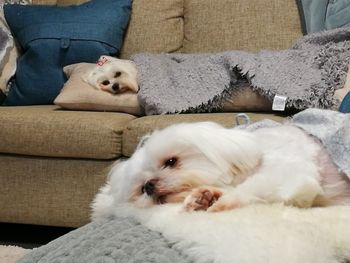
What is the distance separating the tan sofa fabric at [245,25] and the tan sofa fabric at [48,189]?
93 cm

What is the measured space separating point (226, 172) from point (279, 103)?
0.87m

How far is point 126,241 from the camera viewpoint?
35.9 inches

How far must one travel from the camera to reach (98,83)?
2146 millimetres

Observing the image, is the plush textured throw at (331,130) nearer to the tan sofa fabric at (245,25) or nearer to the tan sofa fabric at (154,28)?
the tan sofa fabric at (245,25)

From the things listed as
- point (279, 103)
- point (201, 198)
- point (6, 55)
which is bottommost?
point (6, 55)

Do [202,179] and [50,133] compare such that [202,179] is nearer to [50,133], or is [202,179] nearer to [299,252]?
[299,252]

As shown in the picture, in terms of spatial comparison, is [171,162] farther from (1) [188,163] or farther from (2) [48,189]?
(2) [48,189]

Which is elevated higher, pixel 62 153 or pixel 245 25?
pixel 245 25

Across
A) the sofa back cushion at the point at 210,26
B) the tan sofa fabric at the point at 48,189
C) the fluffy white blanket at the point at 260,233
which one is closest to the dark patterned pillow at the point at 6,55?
the sofa back cushion at the point at 210,26

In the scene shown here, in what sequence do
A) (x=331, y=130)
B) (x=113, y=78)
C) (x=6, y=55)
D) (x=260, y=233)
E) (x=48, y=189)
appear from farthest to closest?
(x=6, y=55) → (x=113, y=78) → (x=48, y=189) → (x=331, y=130) → (x=260, y=233)

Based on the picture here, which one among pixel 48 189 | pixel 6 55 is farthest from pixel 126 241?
pixel 6 55

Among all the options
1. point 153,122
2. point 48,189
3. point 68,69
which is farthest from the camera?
point 68,69

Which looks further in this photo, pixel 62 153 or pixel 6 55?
pixel 6 55

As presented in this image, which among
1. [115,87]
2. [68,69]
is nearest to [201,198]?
[115,87]
